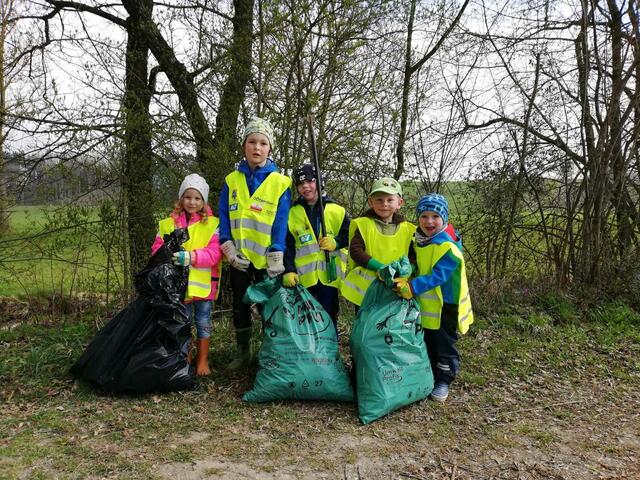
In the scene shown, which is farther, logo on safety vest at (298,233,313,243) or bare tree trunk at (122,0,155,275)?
bare tree trunk at (122,0,155,275)

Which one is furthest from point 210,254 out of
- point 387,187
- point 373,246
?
point 387,187

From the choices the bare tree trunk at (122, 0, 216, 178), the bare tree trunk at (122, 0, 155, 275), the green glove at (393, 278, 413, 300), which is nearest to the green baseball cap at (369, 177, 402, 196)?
the green glove at (393, 278, 413, 300)

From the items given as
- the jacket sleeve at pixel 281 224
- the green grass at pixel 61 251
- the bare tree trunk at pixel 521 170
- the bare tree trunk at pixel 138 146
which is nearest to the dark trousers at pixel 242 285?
the jacket sleeve at pixel 281 224

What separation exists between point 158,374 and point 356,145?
10.3ft

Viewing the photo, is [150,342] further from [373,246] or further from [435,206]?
[435,206]

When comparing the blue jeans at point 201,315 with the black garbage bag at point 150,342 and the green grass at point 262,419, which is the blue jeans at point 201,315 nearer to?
the black garbage bag at point 150,342

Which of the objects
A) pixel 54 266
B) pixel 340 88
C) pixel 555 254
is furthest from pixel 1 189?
pixel 555 254

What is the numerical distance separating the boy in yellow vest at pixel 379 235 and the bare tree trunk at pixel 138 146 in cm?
251

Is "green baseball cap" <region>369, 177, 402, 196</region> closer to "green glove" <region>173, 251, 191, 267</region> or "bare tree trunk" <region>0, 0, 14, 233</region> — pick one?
"green glove" <region>173, 251, 191, 267</region>

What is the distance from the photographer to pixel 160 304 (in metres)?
3.44

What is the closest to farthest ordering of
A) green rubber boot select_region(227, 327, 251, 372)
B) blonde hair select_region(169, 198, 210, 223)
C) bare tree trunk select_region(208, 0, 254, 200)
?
1. blonde hair select_region(169, 198, 210, 223)
2. green rubber boot select_region(227, 327, 251, 372)
3. bare tree trunk select_region(208, 0, 254, 200)

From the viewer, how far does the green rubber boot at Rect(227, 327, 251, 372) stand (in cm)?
392

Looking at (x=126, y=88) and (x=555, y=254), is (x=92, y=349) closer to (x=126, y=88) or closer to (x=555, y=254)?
(x=126, y=88)

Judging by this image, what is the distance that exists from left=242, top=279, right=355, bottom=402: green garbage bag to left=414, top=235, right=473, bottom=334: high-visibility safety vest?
0.69 meters
